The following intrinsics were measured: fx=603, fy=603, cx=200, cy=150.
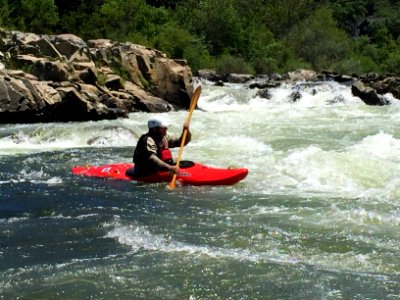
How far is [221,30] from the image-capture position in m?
35.4

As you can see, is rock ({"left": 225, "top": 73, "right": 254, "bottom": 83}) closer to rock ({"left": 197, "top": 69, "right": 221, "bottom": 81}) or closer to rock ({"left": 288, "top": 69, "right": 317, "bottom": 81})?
rock ({"left": 197, "top": 69, "right": 221, "bottom": 81})

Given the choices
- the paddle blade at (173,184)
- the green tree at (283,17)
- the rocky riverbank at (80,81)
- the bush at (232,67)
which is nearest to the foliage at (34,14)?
the bush at (232,67)

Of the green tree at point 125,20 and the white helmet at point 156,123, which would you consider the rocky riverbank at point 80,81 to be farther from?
the green tree at point 125,20

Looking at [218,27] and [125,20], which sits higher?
[125,20]

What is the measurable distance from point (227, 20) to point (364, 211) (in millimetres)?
29814

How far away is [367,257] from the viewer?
5.07 meters

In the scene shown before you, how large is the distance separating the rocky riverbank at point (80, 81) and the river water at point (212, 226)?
2.39m

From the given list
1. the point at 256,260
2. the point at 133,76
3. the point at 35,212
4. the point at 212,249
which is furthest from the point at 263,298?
the point at 133,76

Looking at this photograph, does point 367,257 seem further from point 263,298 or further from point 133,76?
point 133,76

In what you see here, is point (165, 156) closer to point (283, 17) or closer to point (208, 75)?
point (208, 75)

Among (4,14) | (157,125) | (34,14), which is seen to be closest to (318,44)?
(34,14)

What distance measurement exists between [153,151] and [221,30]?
2840 centimetres

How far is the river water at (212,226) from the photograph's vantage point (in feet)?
14.7

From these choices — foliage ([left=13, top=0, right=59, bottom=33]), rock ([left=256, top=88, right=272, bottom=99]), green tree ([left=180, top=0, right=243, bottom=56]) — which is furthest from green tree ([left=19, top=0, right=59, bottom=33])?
rock ([left=256, top=88, right=272, bottom=99])
